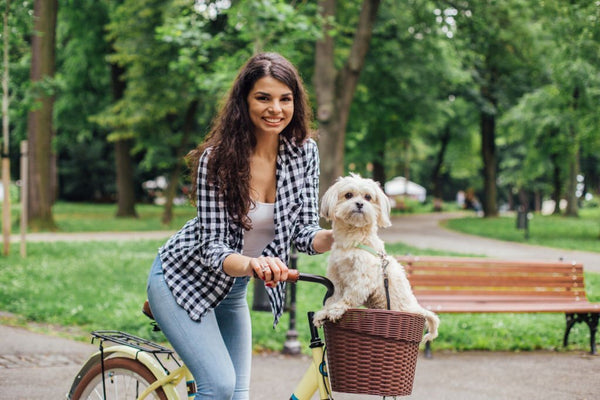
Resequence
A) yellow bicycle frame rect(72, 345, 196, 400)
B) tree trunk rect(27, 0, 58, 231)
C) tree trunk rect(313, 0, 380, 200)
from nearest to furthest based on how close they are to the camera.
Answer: yellow bicycle frame rect(72, 345, 196, 400) < tree trunk rect(313, 0, 380, 200) < tree trunk rect(27, 0, 58, 231)

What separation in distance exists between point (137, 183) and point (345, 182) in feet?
140

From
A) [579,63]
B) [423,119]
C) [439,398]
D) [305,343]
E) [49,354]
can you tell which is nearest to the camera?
[439,398]

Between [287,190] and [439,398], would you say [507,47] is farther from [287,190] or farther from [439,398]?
[287,190]

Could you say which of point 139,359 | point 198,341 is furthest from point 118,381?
point 198,341

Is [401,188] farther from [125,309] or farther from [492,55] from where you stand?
[125,309]

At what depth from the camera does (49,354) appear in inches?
254

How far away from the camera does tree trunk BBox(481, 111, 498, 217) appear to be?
33.1 m

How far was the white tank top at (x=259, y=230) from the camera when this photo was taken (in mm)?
2809

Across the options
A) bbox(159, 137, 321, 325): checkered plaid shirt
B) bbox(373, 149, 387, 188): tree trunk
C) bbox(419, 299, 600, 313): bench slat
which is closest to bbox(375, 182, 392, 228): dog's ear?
bbox(159, 137, 321, 325): checkered plaid shirt

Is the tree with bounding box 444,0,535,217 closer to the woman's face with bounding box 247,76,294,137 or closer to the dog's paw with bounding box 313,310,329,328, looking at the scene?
the woman's face with bounding box 247,76,294,137

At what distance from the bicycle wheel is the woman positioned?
1.30 ft

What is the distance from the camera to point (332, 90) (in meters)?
16.6

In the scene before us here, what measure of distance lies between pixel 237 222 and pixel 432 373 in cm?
401

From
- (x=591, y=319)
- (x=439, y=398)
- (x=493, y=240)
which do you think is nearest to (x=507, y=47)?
(x=493, y=240)
